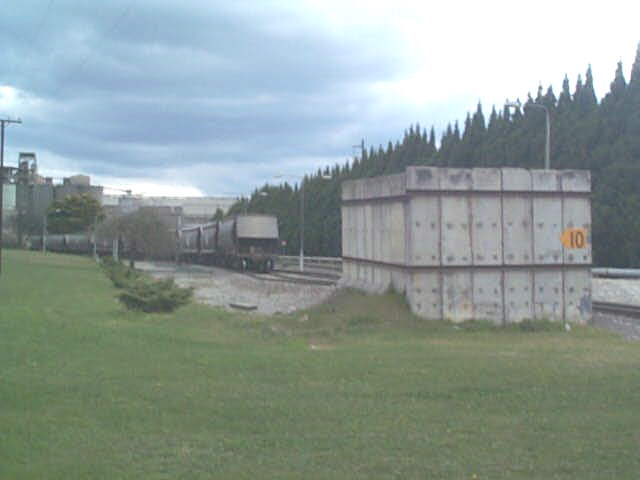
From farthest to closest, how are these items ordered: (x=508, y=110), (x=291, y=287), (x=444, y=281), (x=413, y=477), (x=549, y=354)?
(x=508, y=110)
(x=291, y=287)
(x=444, y=281)
(x=549, y=354)
(x=413, y=477)

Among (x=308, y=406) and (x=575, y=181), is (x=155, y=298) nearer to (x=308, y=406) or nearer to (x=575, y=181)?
(x=575, y=181)

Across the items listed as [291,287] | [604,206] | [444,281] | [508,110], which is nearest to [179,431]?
[444,281]

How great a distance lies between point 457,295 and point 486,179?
8.60 feet

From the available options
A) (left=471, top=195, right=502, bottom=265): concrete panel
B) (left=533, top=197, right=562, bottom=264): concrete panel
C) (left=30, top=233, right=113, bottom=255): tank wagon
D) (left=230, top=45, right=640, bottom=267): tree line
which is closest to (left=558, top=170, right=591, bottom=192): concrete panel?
(left=533, top=197, right=562, bottom=264): concrete panel

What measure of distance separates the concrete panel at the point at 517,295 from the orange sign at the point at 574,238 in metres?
1.18

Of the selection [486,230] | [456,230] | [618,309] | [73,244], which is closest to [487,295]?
[486,230]

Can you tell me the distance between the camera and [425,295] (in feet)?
56.4

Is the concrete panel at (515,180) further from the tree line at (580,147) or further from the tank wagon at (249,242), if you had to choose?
the tank wagon at (249,242)

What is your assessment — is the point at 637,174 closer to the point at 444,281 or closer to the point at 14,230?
the point at 444,281

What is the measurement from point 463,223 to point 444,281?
134 centimetres

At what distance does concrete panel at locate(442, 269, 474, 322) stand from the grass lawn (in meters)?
1.92

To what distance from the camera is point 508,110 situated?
2184 inches

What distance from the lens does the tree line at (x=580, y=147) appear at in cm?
4175

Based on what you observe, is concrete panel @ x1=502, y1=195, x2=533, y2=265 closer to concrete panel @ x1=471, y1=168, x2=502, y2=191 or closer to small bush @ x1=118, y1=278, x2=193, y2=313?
concrete panel @ x1=471, y1=168, x2=502, y2=191
